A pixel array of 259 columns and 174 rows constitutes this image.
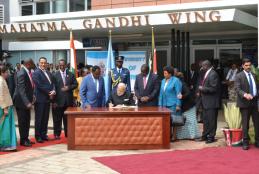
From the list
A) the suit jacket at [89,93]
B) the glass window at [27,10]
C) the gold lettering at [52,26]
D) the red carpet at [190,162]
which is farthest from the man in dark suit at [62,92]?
the glass window at [27,10]

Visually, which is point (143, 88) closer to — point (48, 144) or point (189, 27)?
point (48, 144)

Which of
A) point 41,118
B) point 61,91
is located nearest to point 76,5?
point 61,91

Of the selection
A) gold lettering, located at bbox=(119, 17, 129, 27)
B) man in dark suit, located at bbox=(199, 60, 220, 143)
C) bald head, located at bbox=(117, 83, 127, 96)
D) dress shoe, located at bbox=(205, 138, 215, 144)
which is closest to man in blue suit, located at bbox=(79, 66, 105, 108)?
bald head, located at bbox=(117, 83, 127, 96)

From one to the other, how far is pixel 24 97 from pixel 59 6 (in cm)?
1305

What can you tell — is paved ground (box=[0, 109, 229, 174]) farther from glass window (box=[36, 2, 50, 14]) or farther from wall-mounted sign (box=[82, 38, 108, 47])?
glass window (box=[36, 2, 50, 14])

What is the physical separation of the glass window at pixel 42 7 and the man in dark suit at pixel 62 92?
1215 centimetres

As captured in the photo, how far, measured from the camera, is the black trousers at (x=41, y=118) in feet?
37.2

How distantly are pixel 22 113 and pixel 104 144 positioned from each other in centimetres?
199

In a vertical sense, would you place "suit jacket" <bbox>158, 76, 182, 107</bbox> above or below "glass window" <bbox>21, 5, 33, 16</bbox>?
below

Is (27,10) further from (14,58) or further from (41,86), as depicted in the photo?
(41,86)

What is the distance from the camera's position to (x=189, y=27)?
53.6ft

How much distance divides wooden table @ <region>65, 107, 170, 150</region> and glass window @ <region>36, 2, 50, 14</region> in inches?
559

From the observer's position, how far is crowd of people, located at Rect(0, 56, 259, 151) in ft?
34.0

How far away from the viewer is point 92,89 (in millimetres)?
11430
